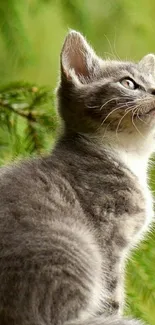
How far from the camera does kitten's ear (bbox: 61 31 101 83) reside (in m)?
1.27

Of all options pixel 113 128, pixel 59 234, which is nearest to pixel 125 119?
pixel 113 128

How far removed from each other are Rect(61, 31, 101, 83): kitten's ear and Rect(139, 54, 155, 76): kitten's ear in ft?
0.32

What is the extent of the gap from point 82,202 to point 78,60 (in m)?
0.32

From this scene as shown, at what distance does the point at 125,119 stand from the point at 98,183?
0.48 feet

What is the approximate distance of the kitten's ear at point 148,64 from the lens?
1389mm

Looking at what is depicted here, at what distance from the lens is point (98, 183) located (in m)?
1.20

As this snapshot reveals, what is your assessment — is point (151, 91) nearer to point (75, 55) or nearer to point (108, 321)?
point (75, 55)

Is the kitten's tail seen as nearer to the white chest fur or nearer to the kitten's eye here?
the white chest fur

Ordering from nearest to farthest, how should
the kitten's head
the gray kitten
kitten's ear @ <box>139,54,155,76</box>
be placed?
the gray kitten
the kitten's head
kitten's ear @ <box>139,54,155,76</box>

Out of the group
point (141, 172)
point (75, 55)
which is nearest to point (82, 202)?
point (141, 172)

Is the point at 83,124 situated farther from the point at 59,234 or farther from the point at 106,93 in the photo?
the point at 59,234

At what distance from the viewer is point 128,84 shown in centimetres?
132

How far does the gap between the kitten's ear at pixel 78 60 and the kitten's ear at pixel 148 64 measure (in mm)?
97

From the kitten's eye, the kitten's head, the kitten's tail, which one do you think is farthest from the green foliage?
the kitten's tail
